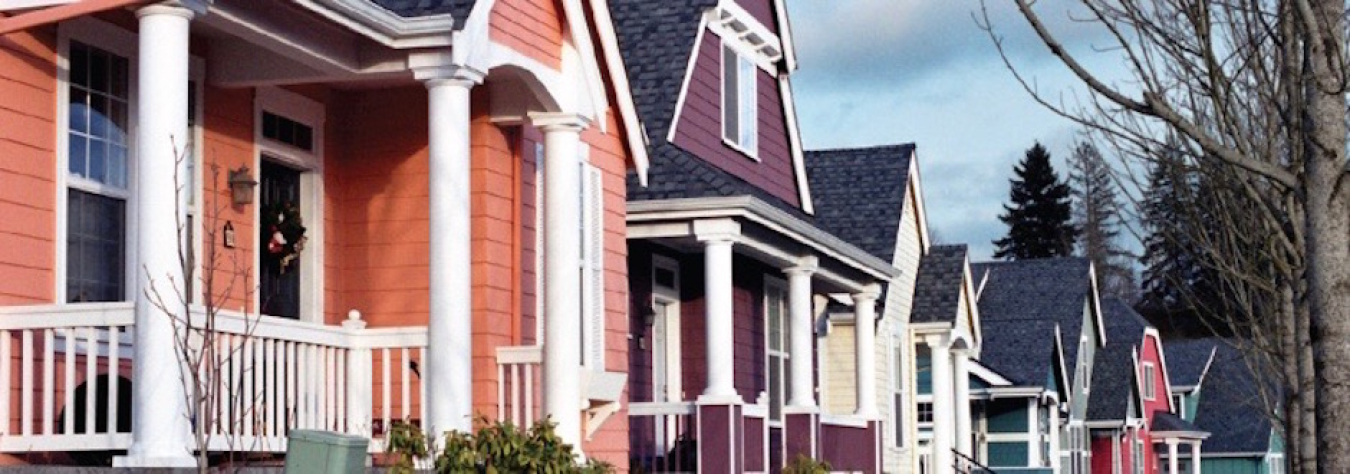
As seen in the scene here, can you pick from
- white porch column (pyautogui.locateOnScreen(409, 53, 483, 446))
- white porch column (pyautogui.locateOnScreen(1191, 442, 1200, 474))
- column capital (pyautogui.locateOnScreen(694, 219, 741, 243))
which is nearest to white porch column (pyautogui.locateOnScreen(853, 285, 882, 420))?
column capital (pyautogui.locateOnScreen(694, 219, 741, 243))

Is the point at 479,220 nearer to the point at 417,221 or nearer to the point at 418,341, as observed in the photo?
the point at 417,221

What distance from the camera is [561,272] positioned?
1535 cm

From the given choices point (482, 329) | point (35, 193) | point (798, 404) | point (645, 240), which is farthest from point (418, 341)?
point (798, 404)

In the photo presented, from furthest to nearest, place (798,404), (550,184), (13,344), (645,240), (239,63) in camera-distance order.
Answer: (798,404) < (645,240) < (550,184) < (239,63) < (13,344)

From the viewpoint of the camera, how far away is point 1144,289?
366ft

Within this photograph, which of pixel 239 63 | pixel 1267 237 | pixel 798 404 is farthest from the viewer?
pixel 798 404

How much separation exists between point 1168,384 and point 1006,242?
48.8 meters

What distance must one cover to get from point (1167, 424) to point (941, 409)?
1084 inches

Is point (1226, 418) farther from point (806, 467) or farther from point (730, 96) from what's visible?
point (806, 467)

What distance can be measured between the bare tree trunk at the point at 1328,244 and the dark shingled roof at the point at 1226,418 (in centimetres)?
5574

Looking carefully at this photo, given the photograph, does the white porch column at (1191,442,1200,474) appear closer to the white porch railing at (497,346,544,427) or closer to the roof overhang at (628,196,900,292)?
the roof overhang at (628,196,900,292)

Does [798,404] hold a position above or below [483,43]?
below

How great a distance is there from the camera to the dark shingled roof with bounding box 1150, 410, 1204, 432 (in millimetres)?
57750

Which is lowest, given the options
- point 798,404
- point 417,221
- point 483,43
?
point 798,404
